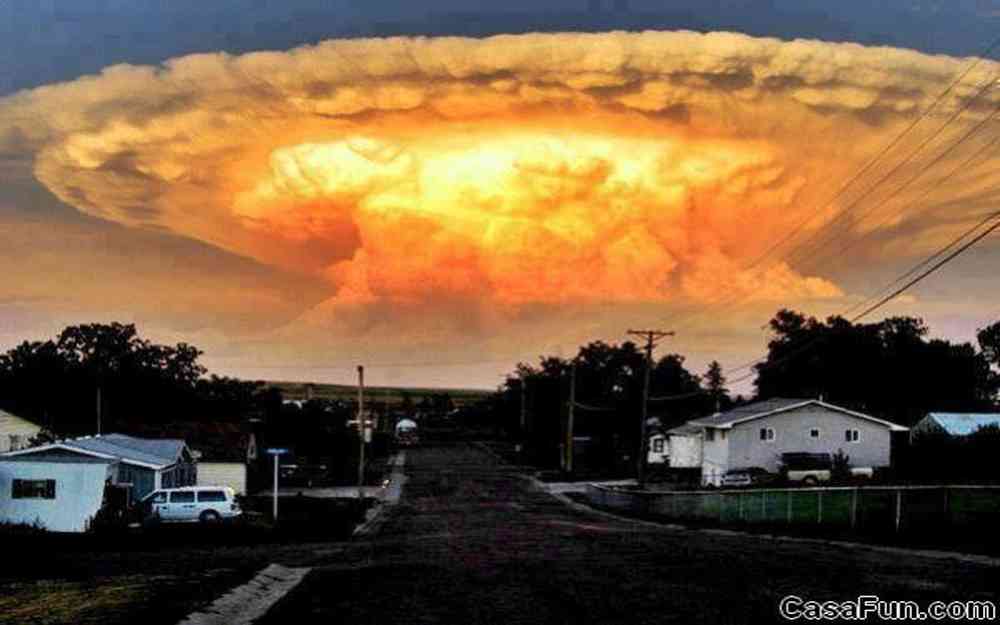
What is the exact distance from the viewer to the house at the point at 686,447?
107 metres

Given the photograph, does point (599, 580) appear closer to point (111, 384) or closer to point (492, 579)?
point (492, 579)

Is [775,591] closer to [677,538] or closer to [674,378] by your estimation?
[677,538]

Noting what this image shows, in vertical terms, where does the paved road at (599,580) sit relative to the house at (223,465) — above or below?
above

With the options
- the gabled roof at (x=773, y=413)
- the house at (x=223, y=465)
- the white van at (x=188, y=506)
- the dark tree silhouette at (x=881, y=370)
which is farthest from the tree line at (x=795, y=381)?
the white van at (x=188, y=506)

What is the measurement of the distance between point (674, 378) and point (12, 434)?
104 meters

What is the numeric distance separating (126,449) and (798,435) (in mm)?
49028

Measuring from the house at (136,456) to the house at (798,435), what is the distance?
38521 millimetres

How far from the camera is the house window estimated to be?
174 ft

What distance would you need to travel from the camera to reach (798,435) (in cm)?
8994

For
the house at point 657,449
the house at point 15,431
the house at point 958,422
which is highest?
the house at point 958,422

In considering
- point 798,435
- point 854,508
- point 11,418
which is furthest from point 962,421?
point 11,418

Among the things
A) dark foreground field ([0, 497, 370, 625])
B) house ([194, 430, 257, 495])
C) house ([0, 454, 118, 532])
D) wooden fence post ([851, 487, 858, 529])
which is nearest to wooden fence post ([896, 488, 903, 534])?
wooden fence post ([851, 487, 858, 529])

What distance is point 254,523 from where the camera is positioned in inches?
2136

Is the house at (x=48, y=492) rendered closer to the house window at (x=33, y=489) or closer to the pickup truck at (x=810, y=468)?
the house window at (x=33, y=489)
